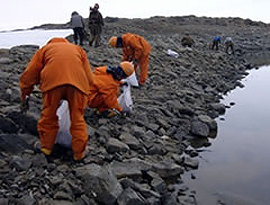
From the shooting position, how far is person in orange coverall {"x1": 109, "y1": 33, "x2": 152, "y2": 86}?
6172mm

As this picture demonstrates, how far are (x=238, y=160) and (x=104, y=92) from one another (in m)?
2.23

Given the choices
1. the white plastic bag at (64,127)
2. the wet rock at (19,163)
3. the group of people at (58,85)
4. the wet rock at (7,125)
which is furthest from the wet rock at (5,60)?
the wet rock at (19,163)

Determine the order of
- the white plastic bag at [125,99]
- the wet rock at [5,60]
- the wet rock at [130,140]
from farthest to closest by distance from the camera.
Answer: the wet rock at [5,60] → the white plastic bag at [125,99] → the wet rock at [130,140]

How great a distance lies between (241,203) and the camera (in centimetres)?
351

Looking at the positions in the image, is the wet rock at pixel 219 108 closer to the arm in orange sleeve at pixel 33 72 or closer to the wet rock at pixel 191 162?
the wet rock at pixel 191 162

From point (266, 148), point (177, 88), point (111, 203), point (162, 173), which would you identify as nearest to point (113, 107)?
point (162, 173)

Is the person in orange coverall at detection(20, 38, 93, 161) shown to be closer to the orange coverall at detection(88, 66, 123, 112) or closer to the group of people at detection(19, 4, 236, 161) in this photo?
the group of people at detection(19, 4, 236, 161)

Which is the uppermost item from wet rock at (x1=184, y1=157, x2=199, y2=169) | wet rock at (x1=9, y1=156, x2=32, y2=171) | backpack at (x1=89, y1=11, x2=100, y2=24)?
backpack at (x1=89, y1=11, x2=100, y2=24)

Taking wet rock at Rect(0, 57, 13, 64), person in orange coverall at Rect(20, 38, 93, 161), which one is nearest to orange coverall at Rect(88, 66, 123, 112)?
person in orange coverall at Rect(20, 38, 93, 161)

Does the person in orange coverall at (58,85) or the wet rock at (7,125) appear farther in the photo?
the wet rock at (7,125)

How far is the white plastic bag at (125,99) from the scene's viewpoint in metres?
4.66

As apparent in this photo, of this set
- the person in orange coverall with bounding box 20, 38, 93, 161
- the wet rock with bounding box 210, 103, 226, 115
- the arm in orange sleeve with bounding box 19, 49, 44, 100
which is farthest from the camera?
the wet rock with bounding box 210, 103, 226, 115

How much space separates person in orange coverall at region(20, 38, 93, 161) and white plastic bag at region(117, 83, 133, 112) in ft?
5.08

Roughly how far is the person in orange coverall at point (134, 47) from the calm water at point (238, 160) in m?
2.01
